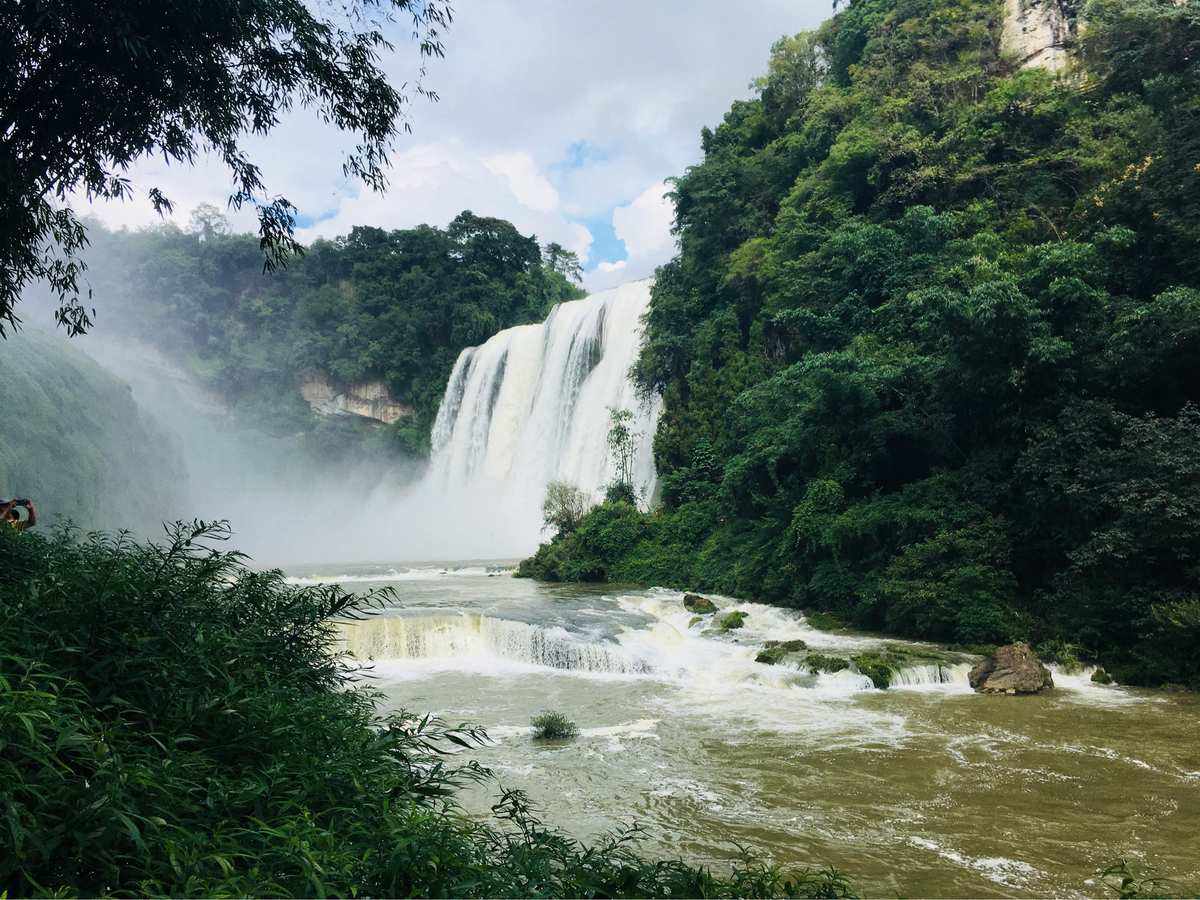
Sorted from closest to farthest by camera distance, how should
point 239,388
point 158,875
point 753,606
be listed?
point 158,875
point 753,606
point 239,388

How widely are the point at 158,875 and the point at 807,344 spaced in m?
18.2

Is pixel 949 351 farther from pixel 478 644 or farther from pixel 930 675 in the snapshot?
pixel 478 644

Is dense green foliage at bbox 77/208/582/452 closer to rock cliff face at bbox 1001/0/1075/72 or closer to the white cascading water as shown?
rock cliff face at bbox 1001/0/1075/72

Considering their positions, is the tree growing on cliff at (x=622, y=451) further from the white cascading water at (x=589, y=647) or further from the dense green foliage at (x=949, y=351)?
the white cascading water at (x=589, y=647)

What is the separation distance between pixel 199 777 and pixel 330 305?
4561 centimetres

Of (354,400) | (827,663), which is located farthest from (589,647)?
(354,400)

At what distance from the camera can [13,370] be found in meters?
19.8

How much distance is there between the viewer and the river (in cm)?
560

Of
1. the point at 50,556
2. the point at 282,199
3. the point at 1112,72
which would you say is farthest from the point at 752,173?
the point at 50,556

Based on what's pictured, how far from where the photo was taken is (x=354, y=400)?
4422 cm

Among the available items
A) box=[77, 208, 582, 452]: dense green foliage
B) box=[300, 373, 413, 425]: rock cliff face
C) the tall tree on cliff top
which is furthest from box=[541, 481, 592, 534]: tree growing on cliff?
box=[300, 373, 413, 425]: rock cliff face

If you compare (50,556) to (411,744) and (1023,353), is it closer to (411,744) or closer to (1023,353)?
(411,744)

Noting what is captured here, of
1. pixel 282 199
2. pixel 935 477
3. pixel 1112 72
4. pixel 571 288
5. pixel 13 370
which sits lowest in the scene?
pixel 935 477

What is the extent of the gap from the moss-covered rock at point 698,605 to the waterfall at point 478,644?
3353 mm
